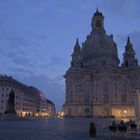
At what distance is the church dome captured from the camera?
137625mm

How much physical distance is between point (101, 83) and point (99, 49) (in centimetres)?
1601

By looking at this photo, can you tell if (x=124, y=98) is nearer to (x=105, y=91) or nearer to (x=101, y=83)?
(x=105, y=91)

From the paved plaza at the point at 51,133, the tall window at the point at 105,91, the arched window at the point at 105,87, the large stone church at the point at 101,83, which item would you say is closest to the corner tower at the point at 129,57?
the large stone church at the point at 101,83

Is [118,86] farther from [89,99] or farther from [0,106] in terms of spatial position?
[0,106]

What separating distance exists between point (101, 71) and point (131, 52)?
19.7 metres

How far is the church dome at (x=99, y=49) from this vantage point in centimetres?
13762

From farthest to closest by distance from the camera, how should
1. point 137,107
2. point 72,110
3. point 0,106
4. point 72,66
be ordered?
point 72,66 → point 72,110 → point 0,106 → point 137,107

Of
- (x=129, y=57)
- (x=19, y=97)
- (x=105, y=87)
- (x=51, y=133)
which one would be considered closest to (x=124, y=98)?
(x=105, y=87)

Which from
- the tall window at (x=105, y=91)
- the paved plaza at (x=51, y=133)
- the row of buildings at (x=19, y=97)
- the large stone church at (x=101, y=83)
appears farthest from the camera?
the tall window at (x=105, y=91)

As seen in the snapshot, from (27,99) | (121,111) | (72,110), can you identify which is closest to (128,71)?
(121,111)

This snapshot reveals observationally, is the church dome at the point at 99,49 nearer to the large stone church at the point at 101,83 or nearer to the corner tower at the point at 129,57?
the large stone church at the point at 101,83

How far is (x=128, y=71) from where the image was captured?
134 meters

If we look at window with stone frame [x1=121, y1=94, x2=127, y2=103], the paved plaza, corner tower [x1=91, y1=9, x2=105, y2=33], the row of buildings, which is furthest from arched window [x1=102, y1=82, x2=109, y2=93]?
the paved plaza

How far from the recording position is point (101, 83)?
428 feet
